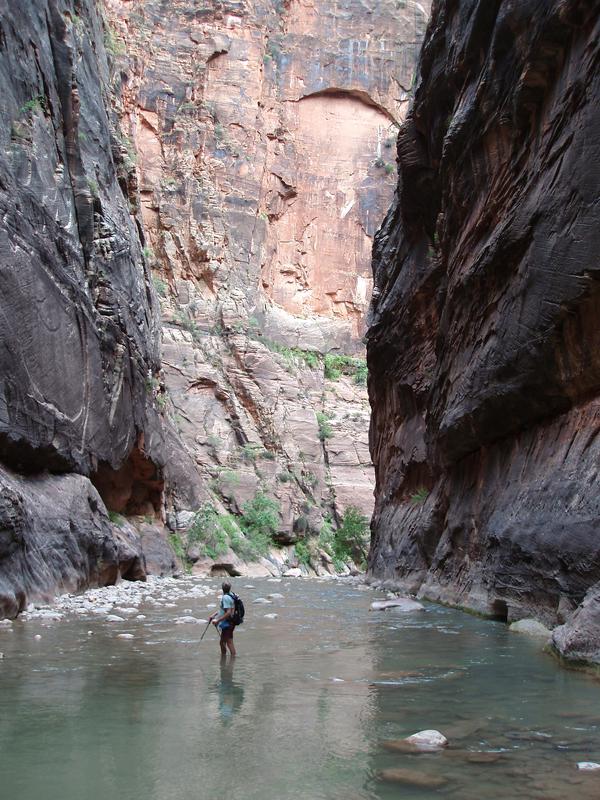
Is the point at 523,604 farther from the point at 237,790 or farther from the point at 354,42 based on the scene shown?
the point at 354,42

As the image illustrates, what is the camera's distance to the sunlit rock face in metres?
47.1

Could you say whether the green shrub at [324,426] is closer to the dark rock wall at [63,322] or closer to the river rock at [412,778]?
the dark rock wall at [63,322]

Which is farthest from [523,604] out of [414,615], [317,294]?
[317,294]

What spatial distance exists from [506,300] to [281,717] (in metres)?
9.06

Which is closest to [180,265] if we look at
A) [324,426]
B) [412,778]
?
[324,426]

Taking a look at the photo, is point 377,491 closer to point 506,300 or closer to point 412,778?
point 506,300

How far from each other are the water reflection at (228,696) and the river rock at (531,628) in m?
4.65

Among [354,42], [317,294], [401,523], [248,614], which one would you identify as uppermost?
[354,42]

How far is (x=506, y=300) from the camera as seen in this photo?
12.1 m

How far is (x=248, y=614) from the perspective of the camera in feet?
40.9

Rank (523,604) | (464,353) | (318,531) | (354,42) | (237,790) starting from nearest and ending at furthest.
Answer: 1. (237,790)
2. (523,604)
3. (464,353)
4. (318,531)
5. (354,42)

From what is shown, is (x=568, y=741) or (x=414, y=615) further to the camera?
(x=414, y=615)

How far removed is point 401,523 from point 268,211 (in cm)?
4452

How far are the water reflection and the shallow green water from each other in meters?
0.02
